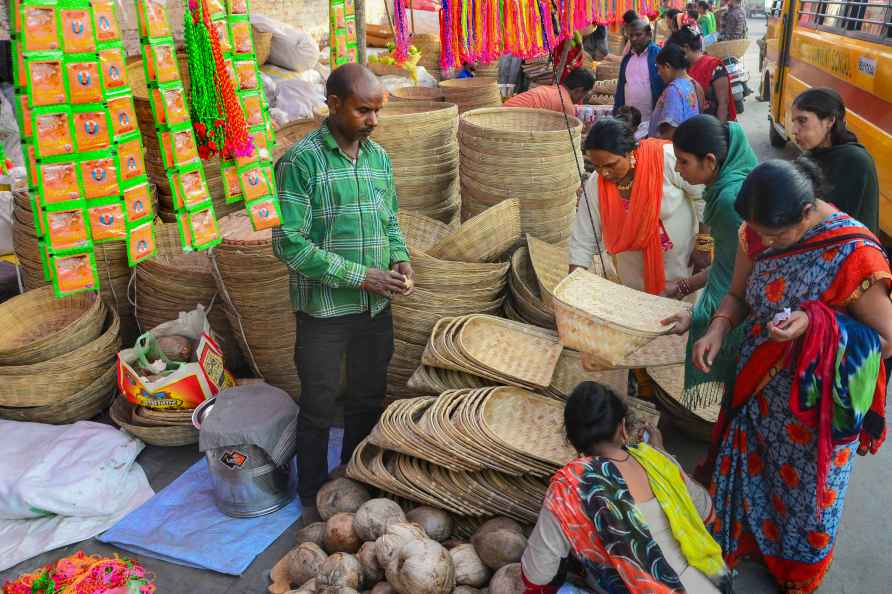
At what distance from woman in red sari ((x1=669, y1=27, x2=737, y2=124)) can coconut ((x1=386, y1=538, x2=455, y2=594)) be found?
4594 mm

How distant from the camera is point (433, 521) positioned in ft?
8.25

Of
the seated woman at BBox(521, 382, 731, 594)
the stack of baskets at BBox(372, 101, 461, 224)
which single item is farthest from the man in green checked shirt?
the stack of baskets at BBox(372, 101, 461, 224)

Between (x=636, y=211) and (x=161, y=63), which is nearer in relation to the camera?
(x=161, y=63)

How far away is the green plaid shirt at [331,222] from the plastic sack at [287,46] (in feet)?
15.0

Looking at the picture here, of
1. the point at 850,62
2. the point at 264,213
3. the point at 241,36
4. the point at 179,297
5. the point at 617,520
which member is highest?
the point at 241,36

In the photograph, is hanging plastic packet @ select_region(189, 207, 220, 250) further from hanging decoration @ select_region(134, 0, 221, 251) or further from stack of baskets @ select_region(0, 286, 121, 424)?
stack of baskets @ select_region(0, 286, 121, 424)

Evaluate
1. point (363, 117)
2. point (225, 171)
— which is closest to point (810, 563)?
point (363, 117)

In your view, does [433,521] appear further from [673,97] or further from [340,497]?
[673,97]

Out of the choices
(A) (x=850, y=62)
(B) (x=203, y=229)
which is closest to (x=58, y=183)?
(B) (x=203, y=229)

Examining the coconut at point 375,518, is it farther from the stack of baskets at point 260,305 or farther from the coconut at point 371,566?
the stack of baskets at point 260,305

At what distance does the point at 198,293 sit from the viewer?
3.71 m

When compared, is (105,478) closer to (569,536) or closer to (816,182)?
(569,536)

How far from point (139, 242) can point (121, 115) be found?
0.46 m

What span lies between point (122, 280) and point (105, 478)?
125 centimetres
